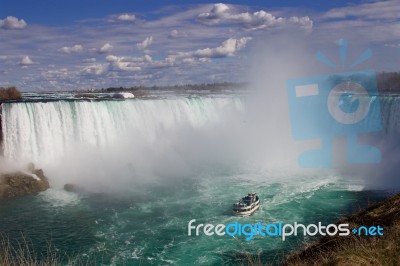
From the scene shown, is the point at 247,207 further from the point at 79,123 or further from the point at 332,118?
the point at 332,118

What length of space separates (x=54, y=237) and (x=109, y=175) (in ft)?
32.2

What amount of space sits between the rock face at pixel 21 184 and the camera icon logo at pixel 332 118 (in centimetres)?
1609

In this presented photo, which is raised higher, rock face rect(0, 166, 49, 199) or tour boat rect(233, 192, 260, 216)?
rock face rect(0, 166, 49, 199)

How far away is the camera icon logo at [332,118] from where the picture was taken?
28984 millimetres

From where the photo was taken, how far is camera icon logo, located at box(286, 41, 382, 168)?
95.1 ft

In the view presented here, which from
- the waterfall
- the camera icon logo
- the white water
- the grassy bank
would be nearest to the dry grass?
the grassy bank

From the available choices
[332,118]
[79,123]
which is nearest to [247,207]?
[79,123]

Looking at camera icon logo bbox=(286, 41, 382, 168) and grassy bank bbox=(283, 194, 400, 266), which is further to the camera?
camera icon logo bbox=(286, 41, 382, 168)

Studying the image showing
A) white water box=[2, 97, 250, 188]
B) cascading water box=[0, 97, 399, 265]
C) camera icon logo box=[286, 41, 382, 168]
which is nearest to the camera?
cascading water box=[0, 97, 399, 265]

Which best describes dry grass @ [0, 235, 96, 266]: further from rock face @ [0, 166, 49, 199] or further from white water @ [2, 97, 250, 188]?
white water @ [2, 97, 250, 188]

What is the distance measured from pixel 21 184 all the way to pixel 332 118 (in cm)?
2485

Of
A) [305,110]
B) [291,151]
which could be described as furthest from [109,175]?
[305,110]

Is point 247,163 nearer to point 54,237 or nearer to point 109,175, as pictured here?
point 109,175

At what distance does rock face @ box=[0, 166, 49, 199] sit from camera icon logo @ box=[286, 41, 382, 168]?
633 inches
